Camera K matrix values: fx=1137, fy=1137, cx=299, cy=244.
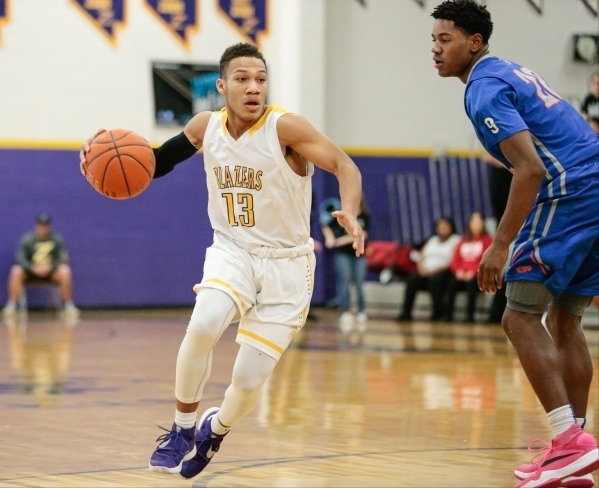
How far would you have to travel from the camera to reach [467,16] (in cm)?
483

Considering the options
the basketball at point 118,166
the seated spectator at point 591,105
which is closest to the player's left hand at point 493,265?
the basketball at point 118,166

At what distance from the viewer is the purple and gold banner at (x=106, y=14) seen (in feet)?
54.2

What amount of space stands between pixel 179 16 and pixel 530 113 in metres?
12.9

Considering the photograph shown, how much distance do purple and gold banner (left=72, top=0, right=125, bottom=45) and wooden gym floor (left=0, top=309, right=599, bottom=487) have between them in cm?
589

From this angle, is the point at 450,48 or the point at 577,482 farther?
the point at 450,48

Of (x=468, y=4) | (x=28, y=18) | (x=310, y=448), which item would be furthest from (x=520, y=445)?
(x=28, y=18)

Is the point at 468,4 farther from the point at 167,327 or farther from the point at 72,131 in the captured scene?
the point at 72,131

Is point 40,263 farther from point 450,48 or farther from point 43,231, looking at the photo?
point 450,48

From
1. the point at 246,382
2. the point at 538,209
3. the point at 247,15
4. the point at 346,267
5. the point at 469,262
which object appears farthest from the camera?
the point at 247,15

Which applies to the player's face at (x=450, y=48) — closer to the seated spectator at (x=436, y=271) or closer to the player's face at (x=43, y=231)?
the seated spectator at (x=436, y=271)

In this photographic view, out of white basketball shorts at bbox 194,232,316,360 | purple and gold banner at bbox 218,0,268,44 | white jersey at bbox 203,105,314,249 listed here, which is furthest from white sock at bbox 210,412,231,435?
purple and gold banner at bbox 218,0,268,44

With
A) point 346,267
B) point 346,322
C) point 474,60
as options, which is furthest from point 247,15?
point 474,60

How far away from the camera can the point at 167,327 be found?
46.5 feet

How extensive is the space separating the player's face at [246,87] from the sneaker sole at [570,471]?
6.54 ft
